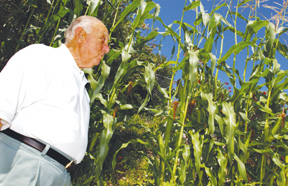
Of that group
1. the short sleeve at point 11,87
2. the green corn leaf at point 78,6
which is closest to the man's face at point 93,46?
the short sleeve at point 11,87

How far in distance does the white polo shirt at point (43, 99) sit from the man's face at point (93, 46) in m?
0.17

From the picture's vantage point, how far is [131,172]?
105 inches

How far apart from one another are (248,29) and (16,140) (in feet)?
6.02

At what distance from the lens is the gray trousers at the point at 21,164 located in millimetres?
688

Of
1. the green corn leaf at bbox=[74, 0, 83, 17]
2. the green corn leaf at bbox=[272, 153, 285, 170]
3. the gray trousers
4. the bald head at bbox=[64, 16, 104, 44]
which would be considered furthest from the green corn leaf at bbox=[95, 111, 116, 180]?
the green corn leaf at bbox=[272, 153, 285, 170]

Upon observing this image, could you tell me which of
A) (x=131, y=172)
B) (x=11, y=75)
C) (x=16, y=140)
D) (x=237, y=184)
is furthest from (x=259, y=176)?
(x=11, y=75)

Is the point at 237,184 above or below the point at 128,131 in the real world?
above

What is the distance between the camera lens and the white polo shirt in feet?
2.17

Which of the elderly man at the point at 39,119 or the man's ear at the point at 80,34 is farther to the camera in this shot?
the man's ear at the point at 80,34

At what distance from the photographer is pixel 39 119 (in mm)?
730

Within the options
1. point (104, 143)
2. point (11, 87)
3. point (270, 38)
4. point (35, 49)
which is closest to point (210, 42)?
point (270, 38)

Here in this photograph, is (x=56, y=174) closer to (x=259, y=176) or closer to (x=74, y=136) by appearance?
(x=74, y=136)

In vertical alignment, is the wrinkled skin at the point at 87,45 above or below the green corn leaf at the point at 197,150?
above

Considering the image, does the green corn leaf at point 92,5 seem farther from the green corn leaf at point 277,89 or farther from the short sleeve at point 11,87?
the green corn leaf at point 277,89
